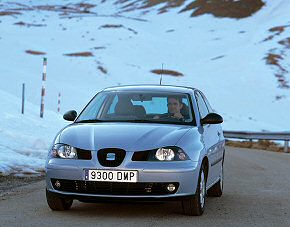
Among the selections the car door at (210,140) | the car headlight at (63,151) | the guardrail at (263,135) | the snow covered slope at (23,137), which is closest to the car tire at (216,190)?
the car door at (210,140)

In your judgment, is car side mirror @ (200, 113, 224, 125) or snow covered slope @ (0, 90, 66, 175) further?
snow covered slope @ (0, 90, 66, 175)

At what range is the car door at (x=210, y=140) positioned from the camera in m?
7.99

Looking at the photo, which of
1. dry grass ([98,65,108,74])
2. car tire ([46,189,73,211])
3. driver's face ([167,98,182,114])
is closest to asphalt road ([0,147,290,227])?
car tire ([46,189,73,211])

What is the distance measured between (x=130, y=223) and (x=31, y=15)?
79744 mm

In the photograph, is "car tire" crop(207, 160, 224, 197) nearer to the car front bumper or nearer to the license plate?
the car front bumper

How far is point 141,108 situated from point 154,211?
1292mm

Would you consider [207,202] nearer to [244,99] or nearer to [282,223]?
[282,223]

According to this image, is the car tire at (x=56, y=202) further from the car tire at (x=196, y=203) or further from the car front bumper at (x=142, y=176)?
the car tire at (x=196, y=203)

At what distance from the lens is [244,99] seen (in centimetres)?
4928

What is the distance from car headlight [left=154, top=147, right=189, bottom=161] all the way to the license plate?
0.31 meters

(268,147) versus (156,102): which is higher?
(156,102)

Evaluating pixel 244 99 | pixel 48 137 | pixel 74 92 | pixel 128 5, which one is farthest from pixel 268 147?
pixel 128 5

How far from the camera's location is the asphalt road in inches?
273

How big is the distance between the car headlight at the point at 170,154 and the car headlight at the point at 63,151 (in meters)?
0.85
